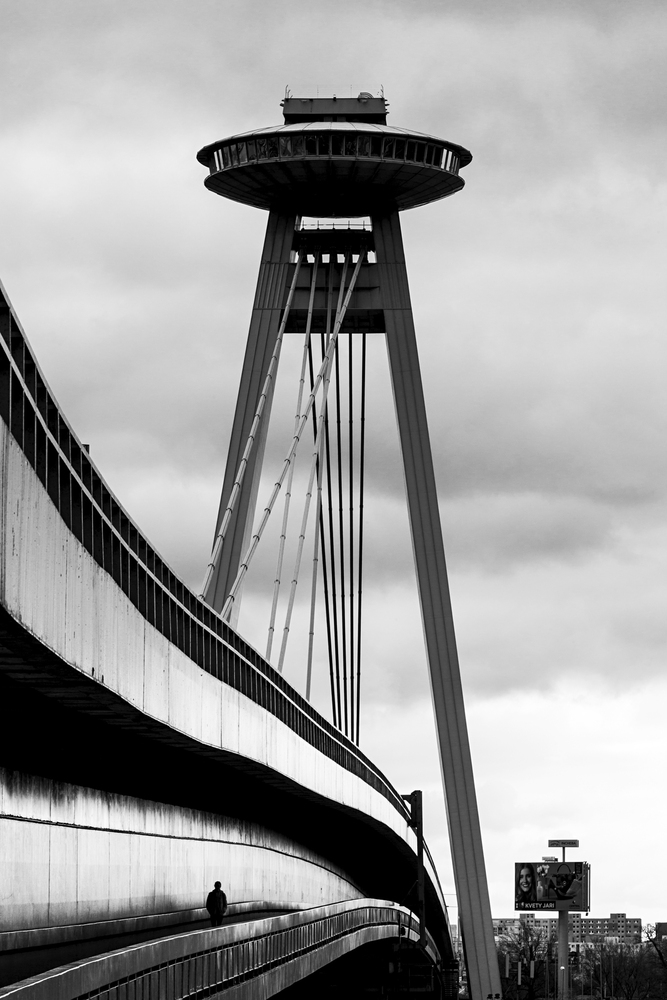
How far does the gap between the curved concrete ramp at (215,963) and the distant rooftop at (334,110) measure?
25589 mm

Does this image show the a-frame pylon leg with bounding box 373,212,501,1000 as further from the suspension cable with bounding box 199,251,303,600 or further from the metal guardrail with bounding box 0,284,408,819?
the metal guardrail with bounding box 0,284,408,819

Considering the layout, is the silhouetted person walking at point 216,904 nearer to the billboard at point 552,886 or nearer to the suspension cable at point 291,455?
the suspension cable at point 291,455

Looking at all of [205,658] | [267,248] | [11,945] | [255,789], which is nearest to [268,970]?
[205,658]

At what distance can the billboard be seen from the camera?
420 ft

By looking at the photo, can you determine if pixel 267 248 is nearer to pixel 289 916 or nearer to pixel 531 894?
pixel 289 916

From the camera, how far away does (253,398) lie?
2031 inches

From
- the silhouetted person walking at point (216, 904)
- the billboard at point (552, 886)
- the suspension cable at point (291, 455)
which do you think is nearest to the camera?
the silhouetted person walking at point (216, 904)

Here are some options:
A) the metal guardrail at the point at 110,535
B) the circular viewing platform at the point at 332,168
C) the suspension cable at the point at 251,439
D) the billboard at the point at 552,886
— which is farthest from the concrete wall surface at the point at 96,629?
the billboard at the point at 552,886

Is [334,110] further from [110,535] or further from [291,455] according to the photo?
[110,535]

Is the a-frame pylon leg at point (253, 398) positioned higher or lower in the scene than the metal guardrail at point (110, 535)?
higher

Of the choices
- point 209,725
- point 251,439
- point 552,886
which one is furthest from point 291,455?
point 552,886

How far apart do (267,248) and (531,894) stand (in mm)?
82904

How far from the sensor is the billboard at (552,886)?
420 ft

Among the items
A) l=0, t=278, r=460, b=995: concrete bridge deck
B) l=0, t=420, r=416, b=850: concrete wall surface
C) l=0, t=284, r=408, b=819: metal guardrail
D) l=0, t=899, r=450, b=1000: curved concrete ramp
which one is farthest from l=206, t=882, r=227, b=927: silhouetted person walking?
l=0, t=284, r=408, b=819: metal guardrail
